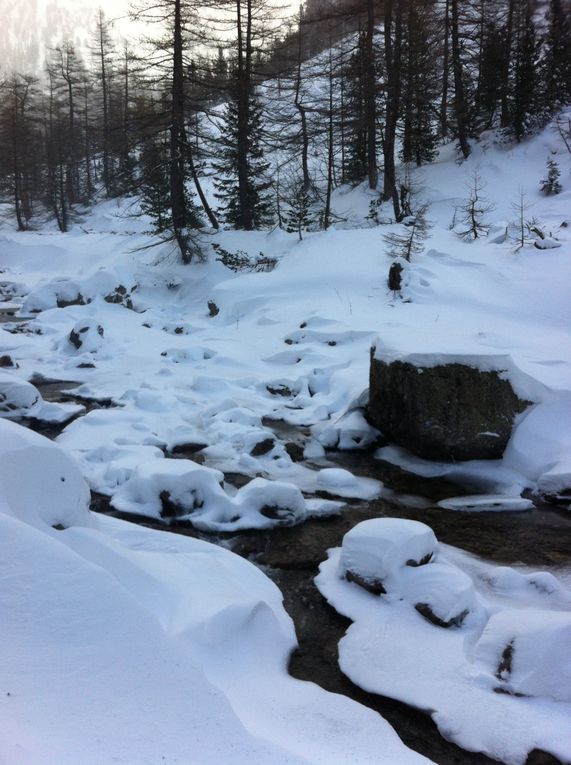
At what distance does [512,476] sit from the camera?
655cm

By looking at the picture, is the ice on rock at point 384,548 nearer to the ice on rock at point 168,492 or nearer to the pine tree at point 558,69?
the ice on rock at point 168,492

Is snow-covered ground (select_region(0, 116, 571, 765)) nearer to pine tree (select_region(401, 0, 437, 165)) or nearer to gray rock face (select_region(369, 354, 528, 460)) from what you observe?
gray rock face (select_region(369, 354, 528, 460))

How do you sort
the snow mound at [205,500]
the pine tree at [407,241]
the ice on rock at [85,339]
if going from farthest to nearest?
the pine tree at [407,241] < the ice on rock at [85,339] < the snow mound at [205,500]

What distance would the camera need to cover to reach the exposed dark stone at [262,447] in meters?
7.06

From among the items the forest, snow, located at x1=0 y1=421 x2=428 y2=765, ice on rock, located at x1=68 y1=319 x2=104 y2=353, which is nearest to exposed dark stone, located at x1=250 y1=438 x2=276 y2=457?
the forest

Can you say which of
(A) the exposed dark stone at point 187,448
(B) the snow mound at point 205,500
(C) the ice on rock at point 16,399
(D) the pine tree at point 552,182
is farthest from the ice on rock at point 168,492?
(D) the pine tree at point 552,182

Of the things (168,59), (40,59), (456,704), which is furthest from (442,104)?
(40,59)

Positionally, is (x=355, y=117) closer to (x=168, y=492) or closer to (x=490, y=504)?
(x=490, y=504)

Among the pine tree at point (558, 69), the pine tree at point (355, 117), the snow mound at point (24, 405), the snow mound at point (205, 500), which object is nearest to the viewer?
the snow mound at point (205, 500)

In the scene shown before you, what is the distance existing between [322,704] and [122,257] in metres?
18.6

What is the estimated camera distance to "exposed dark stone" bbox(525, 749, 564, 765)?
287cm

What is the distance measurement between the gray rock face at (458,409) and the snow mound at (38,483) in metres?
4.36

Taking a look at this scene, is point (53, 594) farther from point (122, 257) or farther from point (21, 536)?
point (122, 257)

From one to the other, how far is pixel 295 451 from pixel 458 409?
2.22 m
